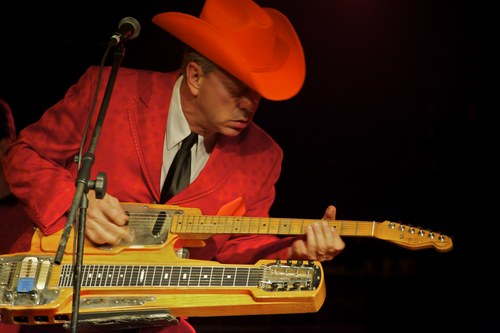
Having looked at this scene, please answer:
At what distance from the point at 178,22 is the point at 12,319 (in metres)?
1.21

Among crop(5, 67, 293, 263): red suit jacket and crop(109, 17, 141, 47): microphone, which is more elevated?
crop(109, 17, 141, 47): microphone

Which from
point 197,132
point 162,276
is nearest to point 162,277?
point 162,276

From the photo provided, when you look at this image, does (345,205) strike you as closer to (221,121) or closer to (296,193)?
(296,193)

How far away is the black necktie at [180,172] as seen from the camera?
2791 millimetres

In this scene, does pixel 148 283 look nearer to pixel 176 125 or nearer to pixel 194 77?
pixel 176 125

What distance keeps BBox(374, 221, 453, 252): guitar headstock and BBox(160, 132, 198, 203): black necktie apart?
785 millimetres

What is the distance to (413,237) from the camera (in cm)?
258

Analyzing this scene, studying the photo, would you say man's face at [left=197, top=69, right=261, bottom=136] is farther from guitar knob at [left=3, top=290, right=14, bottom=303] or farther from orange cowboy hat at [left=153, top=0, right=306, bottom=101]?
guitar knob at [left=3, top=290, right=14, bottom=303]

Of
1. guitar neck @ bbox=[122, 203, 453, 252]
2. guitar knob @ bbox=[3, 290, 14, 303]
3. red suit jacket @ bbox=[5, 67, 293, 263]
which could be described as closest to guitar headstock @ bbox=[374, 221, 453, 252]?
guitar neck @ bbox=[122, 203, 453, 252]

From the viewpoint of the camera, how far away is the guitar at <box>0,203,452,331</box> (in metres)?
2.39

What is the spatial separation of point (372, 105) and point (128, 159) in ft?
5.21

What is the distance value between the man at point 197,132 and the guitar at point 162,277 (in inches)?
3.4

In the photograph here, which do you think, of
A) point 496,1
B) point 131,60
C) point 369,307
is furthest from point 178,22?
point 369,307

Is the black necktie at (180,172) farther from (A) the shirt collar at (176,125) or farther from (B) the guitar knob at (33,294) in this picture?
(B) the guitar knob at (33,294)
